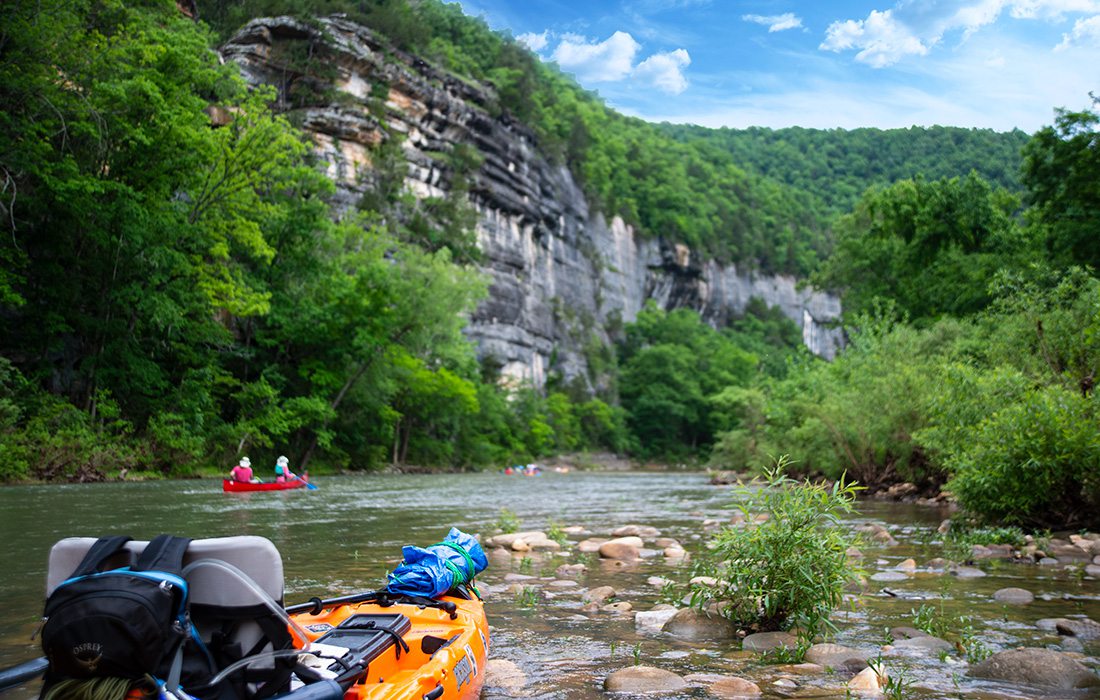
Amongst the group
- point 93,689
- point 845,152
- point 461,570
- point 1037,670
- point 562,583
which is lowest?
point 562,583

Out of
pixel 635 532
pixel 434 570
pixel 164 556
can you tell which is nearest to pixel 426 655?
pixel 434 570

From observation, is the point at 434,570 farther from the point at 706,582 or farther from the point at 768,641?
the point at 706,582

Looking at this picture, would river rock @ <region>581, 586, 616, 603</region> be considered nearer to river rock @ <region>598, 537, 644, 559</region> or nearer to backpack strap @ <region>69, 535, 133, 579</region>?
river rock @ <region>598, 537, 644, 559</region>

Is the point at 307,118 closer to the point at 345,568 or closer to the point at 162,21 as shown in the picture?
the point at 162,21

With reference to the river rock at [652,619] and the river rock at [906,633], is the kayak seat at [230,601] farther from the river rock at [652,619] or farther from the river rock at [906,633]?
the river rock at [906,633]

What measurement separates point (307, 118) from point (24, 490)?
1412 inches

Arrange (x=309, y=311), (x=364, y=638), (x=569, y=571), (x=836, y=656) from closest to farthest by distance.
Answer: (x=364, y=638) → (x=836, y=656) → (x=569, y=571) → (x=309, y=311)

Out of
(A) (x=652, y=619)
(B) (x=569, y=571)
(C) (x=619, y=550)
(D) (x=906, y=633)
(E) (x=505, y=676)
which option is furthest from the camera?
(C) (x=619, y=550)

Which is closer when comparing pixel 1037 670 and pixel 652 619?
pixel 1037 670

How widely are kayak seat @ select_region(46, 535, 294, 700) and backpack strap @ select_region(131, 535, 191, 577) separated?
0.06 meters

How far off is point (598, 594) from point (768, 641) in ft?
6.15

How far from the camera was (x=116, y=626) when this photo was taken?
2.62 m

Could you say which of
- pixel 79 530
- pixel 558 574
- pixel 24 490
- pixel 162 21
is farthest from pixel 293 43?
pixel 558 574

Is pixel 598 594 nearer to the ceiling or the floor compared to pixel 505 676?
nearer to the floor
